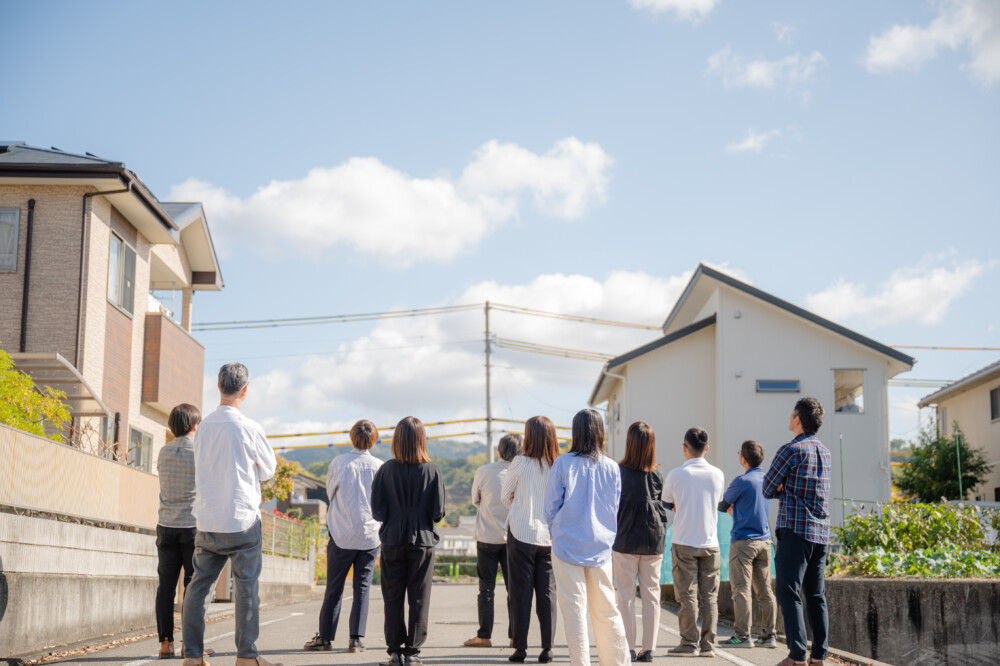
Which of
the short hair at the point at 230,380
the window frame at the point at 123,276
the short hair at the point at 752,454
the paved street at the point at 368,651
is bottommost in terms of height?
the paved street at the point at 368,651

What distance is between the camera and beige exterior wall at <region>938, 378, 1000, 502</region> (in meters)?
32.6

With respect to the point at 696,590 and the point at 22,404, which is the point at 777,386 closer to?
the point at 696,590

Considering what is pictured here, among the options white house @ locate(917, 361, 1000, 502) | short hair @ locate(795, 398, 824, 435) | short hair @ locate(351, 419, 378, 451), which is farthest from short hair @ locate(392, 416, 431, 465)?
white house @ locate(917, 361, 1000, 502)

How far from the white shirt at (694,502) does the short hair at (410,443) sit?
2.55 m

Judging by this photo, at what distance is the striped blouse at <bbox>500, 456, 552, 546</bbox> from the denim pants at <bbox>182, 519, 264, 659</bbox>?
207cm

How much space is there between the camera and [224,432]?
7211 millimetres

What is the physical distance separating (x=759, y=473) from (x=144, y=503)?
845cm

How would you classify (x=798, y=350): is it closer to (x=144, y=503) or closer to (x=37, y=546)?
(x=144, y=503)

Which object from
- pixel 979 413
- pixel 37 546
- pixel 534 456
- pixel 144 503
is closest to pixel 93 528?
pixel 37 546

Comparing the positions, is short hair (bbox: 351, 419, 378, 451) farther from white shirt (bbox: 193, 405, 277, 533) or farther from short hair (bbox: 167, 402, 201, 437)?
white shirt (bbox: 193, 405, 277, 533)

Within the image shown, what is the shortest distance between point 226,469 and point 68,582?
372 centimetres

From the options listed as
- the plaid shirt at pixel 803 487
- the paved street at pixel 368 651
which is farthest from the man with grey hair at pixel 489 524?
the plaid shirt at pixel 803 487

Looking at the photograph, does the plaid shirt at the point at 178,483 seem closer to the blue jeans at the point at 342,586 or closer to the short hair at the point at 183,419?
the short hair at the point at 183,419

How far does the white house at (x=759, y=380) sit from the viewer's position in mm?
30891
